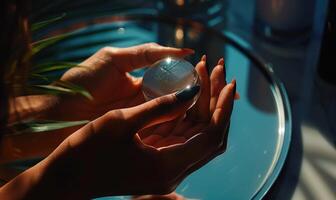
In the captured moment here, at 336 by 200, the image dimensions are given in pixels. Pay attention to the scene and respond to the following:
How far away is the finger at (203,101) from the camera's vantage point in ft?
1.64

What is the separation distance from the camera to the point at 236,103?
639mm

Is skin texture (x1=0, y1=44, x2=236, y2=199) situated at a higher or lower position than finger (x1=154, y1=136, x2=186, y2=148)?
higher

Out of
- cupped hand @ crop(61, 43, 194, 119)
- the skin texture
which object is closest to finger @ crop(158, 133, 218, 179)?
the skin texture

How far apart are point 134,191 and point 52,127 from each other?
9cm

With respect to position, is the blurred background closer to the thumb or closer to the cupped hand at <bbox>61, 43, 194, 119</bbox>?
the cupped hand at <bbox>61, 43, 194, 119</bbox>

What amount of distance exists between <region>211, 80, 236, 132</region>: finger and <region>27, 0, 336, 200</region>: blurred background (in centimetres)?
9

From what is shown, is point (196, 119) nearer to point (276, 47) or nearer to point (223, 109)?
point (223, 109)

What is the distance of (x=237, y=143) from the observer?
0.58 meters

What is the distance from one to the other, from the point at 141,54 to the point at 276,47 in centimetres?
25

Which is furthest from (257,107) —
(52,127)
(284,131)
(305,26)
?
(52,127)

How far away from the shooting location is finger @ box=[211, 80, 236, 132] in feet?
1.59

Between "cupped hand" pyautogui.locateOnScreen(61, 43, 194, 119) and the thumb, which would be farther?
"cupped hand" pyautogui.locateOnScreen(61, 43, 194, 119)

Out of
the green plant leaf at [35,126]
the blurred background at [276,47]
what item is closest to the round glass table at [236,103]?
the blurred background at [276,47]

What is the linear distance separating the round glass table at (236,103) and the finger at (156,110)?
0.39 ft
